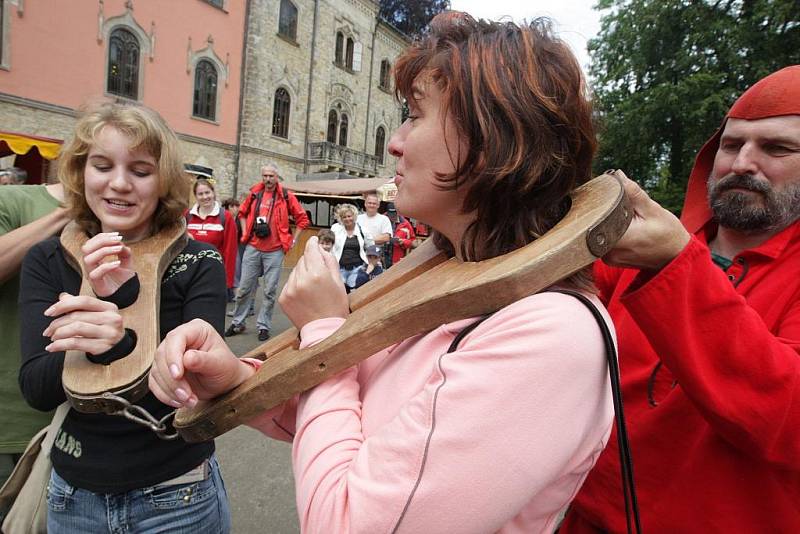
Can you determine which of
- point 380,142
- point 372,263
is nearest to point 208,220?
point 372,263

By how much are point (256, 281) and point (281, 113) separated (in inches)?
657

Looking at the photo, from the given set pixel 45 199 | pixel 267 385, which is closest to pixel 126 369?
pixel 267 385

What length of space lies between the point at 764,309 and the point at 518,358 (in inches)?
31.6

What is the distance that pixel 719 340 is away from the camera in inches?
33.5

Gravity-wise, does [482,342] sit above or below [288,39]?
below

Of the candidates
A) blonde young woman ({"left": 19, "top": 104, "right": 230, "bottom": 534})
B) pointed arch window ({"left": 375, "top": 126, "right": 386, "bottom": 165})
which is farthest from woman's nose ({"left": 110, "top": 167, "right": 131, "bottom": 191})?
pointed arch window ({"left": 375, "top": 126, "right": 386, "bottom": 165})

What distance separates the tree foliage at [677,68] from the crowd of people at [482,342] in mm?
13564

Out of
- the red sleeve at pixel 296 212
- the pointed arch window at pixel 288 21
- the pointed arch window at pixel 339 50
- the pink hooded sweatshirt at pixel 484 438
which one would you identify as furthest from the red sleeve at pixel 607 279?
the pointed arch window at pixel 339 50

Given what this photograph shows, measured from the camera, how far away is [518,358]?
0.62 meters

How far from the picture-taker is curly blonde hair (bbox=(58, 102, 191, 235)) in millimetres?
1343

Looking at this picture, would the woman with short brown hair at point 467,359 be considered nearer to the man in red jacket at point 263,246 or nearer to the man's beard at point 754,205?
the man's beard at point 754,205

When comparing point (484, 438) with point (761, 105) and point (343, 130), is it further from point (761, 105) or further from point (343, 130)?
point (343, 130)

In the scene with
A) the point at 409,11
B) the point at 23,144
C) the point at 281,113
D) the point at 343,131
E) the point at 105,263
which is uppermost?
the point at 409,11

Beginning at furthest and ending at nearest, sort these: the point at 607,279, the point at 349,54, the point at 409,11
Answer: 1. the point at 409,11
2. the point at 349,54
3. the point at 607,279
